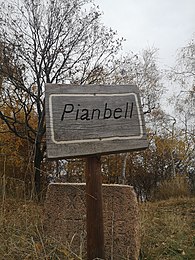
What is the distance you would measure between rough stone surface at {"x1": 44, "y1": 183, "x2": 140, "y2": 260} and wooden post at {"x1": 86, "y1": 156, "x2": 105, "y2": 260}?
42 cm

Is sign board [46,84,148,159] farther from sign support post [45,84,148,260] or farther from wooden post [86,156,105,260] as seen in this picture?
wooden post [86,156,105,260]

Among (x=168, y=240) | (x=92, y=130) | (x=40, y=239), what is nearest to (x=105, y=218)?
(x=40, y=239)

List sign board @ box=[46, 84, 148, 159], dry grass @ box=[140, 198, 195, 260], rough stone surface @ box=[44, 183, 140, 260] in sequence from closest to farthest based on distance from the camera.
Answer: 1. sign board @ box=[46, 84, 148, 159]
2. rough stone surface @ box=[44, 183, 140, 260]
3. dry grass @ box=[140, 198, 195, 260]

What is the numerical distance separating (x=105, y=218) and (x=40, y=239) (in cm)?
61

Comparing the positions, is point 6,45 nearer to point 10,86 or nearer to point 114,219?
point 10,86

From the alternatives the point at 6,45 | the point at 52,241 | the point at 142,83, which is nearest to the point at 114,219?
the point at 52,241

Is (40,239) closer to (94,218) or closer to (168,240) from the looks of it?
(94,218)

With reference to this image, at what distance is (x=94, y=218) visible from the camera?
2.06 m

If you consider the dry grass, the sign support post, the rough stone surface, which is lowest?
the dry grass

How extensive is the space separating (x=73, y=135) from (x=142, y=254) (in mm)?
1294

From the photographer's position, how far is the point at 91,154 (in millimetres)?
2029

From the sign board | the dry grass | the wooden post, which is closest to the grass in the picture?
the dry grass

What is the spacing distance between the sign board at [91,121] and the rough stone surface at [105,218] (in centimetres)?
68

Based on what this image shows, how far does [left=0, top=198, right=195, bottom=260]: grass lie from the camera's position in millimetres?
2248
